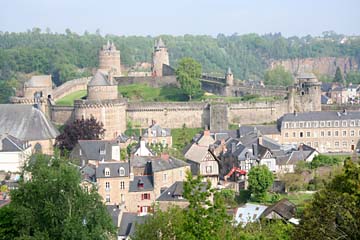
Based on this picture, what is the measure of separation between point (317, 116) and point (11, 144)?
24.9m

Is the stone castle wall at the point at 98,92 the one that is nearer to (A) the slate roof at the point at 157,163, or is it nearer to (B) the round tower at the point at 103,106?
(B) the round tower at the point at 103,106

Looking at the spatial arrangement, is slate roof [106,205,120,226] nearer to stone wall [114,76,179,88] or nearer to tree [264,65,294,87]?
stone wall [114,76,179,88]

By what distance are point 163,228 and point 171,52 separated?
136839 millimetres

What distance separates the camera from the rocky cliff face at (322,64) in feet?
540

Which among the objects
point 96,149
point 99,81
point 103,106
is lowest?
point 96,149

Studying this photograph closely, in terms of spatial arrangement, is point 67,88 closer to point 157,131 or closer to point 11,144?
point 157,131

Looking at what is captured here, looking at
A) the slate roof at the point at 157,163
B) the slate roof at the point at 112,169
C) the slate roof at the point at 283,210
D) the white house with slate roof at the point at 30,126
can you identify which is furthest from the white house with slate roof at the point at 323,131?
the slate roof at the point at 283,210

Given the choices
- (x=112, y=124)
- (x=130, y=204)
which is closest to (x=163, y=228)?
(x=130, y=204)

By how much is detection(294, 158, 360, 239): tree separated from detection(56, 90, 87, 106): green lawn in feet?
158

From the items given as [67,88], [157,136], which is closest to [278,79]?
[67,88]

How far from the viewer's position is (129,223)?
3378 cm

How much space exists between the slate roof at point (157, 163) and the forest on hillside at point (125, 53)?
46.5 m

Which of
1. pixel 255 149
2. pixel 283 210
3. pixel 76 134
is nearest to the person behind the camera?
pixel 283 210

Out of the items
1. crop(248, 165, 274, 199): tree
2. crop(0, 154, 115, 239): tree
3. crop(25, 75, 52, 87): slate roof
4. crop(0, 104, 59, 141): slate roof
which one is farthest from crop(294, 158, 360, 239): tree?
crop(25, 75, 52, 87): slate roof
